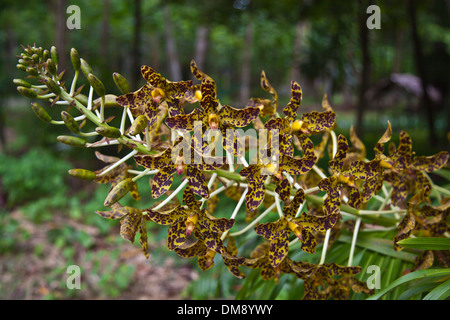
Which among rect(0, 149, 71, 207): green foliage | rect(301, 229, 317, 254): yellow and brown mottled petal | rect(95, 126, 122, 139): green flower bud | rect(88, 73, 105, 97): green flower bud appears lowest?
rect(0, 149, 71, 207): green foliage

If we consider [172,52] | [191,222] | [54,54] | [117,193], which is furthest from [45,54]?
[172,52]

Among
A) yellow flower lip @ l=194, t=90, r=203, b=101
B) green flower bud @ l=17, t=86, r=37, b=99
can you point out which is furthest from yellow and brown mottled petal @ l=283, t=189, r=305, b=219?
green flower bud @ l=17, t=86, r=37, b=99

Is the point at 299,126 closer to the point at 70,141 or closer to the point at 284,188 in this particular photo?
the point at 284,188

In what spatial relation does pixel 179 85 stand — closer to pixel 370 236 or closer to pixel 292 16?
pixel 370 236

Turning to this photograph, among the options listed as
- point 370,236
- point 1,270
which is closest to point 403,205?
point 370,236

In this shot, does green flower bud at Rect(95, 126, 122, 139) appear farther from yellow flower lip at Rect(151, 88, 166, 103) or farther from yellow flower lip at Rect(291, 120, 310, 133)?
yellow flower lip at Rect(291, 120, 310, 133)
